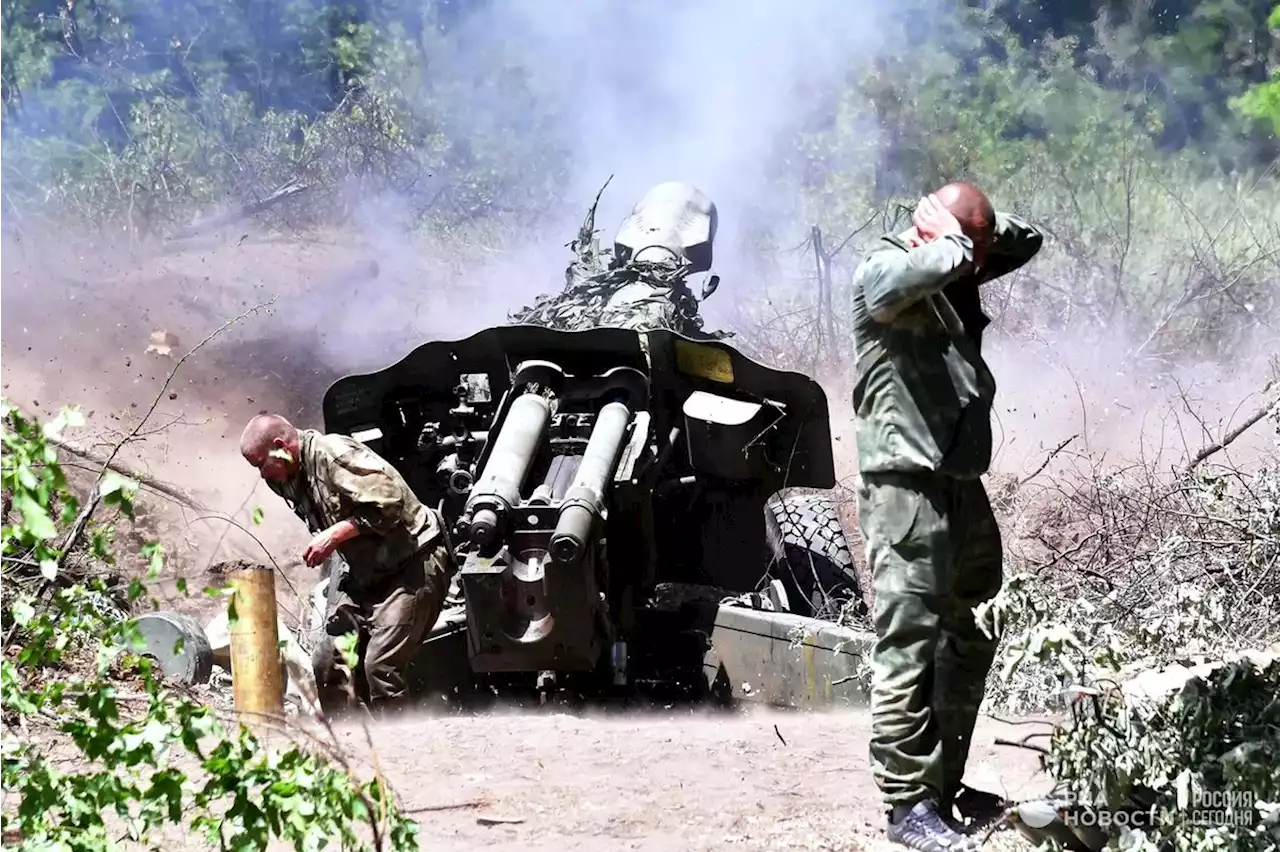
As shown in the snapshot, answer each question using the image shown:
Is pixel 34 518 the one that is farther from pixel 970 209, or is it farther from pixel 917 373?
Result: pixel 970 209

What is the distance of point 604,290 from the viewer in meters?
9.26

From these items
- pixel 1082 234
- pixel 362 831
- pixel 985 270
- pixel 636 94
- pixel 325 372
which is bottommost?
pixel 362 831

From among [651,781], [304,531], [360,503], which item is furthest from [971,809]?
[304,531]

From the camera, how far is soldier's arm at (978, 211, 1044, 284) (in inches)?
187

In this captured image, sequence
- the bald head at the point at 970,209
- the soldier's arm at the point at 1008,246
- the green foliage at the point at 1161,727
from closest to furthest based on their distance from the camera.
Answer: the green foliage at the point at 1161,727, the bald head at the point at 970,209, the soldier's arm at the point at 1008,246

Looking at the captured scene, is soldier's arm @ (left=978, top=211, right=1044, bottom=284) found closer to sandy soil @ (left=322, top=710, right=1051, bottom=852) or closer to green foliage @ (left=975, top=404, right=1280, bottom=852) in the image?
green foliage @ (left=975, top=404, right=1280, bottom=852)

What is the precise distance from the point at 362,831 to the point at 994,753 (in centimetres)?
203

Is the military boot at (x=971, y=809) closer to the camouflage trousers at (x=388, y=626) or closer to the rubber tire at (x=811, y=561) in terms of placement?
the camouflage trousers at (x=388, y=626)

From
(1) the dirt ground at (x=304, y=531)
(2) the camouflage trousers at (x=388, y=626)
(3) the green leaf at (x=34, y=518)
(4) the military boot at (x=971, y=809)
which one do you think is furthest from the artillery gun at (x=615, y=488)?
(3) the green leaf at (x=34, y=518)

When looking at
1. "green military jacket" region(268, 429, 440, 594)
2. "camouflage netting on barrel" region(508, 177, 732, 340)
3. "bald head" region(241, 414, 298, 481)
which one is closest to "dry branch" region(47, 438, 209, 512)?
"camouflage netting on barrel" region(508, 177, 732, 340)

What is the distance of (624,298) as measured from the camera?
908 centimetres

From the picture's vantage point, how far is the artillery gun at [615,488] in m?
7.30

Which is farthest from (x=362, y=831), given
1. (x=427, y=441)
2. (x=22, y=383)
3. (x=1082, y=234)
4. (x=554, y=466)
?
(x=1082, y=234)

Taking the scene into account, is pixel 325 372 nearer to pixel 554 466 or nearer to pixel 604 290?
pixel 604 290
